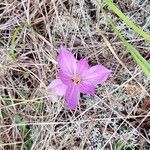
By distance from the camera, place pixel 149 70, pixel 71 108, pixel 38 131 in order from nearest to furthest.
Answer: pixel 149 70 → pixel 71 108 → pixel 38 131

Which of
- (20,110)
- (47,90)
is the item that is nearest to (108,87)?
(47,90)

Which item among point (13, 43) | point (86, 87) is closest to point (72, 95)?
point (86, 87)

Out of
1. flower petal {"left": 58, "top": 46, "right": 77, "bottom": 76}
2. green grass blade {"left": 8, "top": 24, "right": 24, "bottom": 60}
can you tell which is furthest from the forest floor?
flower petal {"left": 58, "top": 46, "right": 77, "bottom": 76}

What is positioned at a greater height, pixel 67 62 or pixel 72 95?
pixel 67 62

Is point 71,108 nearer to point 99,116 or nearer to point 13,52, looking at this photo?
point 99,116

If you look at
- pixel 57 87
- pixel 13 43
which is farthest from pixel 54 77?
pixel 13 43

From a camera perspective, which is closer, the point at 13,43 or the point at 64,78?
the point at 64,78

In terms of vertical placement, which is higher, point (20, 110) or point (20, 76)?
point (20, 76)

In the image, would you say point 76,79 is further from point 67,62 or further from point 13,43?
point 13,43
